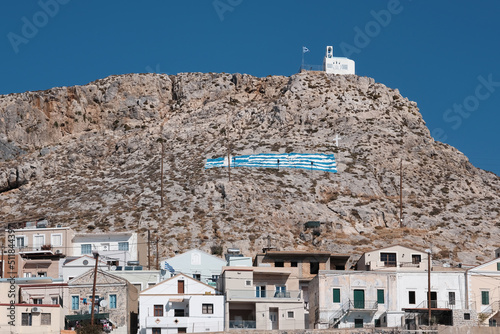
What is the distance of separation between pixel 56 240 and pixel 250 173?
1787 inches

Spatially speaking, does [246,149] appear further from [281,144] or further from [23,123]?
[23,123]

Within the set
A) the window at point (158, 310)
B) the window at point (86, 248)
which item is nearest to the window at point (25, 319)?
the window at point (158, 310)

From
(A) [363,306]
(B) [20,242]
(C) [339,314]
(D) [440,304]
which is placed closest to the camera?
(C) [339,314]

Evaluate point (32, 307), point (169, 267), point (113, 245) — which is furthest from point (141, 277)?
point (113, 245)

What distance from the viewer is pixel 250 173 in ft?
518

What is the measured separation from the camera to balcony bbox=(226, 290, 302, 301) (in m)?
90.5

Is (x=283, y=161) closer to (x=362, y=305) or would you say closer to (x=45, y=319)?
(x=362, y=305)

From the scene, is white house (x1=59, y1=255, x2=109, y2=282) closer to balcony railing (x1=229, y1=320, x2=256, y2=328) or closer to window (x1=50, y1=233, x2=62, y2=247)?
window (x1=50, y1=233, x2=62, y2=247)

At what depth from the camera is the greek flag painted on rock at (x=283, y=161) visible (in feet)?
535

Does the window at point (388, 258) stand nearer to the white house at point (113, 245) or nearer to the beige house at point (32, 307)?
the white house at point (113, 245)

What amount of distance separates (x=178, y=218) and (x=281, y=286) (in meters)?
45.4

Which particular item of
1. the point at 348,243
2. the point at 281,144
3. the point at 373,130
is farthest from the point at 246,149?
the point at 348,243

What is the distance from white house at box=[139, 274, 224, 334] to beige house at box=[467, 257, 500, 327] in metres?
24.7

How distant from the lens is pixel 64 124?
194 meters
